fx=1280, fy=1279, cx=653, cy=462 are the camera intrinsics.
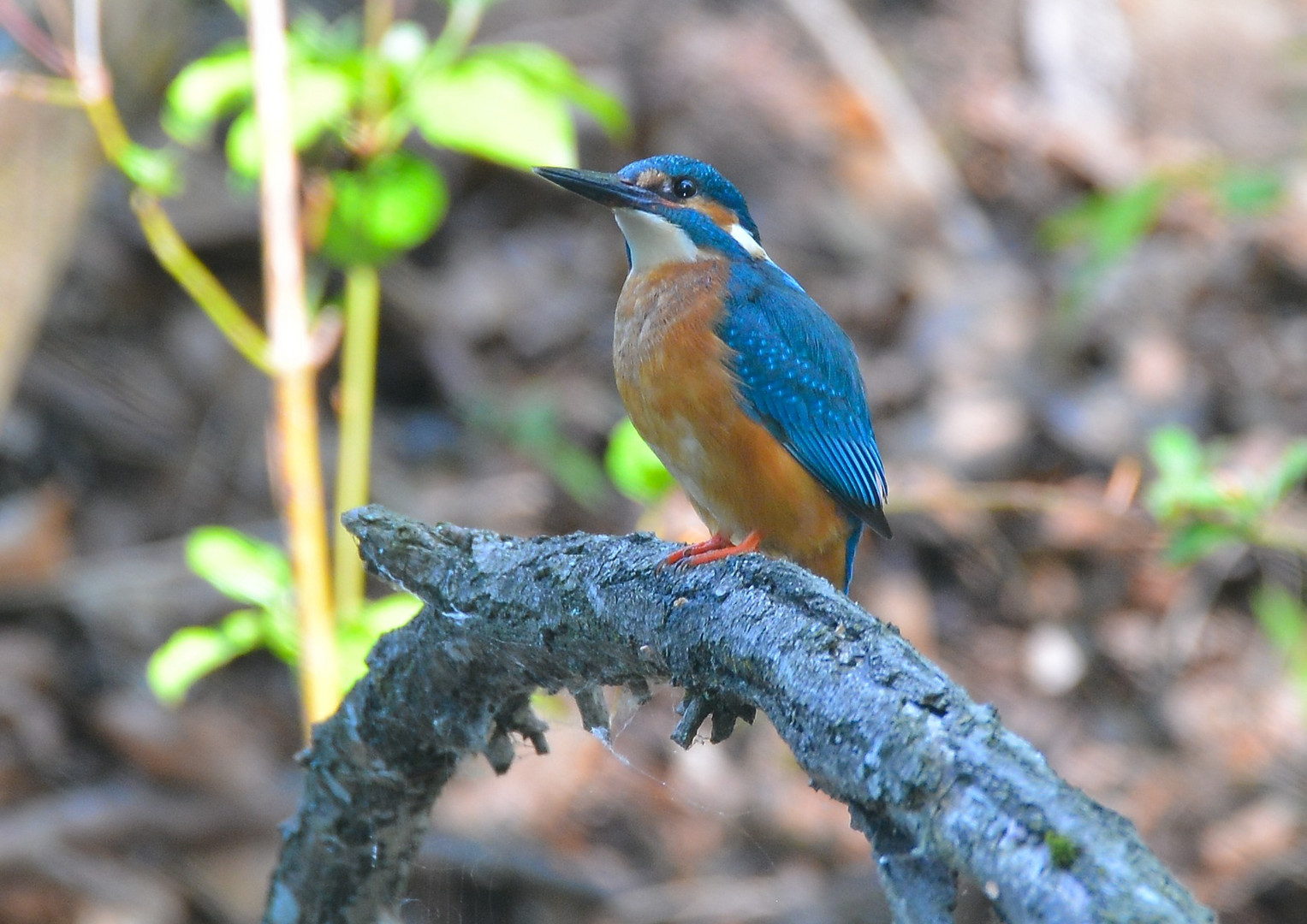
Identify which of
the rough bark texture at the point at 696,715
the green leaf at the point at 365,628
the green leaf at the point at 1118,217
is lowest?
the rough bark texture at the point at 696,715

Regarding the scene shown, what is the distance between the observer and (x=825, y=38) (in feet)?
19.9

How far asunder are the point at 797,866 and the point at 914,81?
3951mm

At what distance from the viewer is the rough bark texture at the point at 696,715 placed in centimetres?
89

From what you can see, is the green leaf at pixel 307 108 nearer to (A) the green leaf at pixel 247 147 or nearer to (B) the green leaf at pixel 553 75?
(A) the green leaf at pixel 247 147

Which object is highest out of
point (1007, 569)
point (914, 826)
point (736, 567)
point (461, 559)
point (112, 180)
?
point (112, 180)

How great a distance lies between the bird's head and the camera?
2.55 m

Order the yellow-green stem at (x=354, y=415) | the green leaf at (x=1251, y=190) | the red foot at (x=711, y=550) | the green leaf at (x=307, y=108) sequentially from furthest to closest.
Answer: the green leaf at (x=1251, y=190) → the yellow-green stem at (x=354, y=415) → the green leaf at (x=307, y=108) → the red foot at (x=711, y=550)

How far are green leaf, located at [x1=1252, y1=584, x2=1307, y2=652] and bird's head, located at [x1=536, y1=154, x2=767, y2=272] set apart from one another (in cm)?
245

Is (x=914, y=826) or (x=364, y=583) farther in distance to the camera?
(x=364, y=583)

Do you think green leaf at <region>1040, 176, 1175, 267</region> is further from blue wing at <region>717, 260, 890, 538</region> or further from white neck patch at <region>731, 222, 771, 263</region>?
blue wing at <region>717, 260, 890, 538</region>

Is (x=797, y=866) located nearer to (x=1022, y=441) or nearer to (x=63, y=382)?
(x=1022, y=441)

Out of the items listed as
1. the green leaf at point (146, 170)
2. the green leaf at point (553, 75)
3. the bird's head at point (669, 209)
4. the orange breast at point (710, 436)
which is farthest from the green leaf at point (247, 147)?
the orange breast at point (710, 436)

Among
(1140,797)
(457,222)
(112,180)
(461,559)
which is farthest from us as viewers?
(457,222)

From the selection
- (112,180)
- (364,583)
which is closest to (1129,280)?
(364,583)
